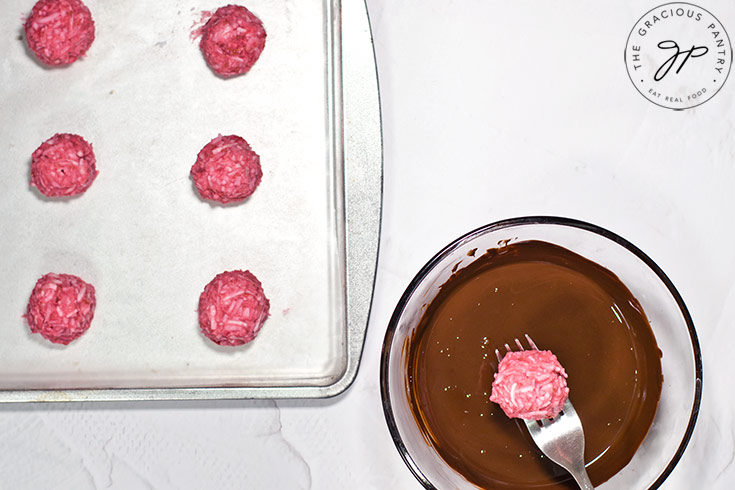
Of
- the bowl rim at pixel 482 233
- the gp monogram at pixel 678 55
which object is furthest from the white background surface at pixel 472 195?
the bowl rim at pixel 482 233

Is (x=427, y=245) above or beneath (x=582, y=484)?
above

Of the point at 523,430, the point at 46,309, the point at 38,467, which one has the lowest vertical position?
A: the point at 38,467

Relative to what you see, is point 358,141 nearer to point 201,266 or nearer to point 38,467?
point 201,266

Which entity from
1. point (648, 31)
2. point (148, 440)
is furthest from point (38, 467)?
point (648, 31)

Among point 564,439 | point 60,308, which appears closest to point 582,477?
point 564,439

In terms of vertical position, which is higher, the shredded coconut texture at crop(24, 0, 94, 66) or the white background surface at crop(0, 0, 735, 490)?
the shredded coconut texture at crop(24, 0, 94, 66)

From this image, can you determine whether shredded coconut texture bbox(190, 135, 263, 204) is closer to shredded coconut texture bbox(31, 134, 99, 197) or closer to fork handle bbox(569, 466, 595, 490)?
shredded coconut texture bbox(31, 134, 99, 197)

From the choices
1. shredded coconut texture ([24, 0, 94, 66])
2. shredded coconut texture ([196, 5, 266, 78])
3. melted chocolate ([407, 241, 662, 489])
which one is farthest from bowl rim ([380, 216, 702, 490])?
shredded coconut texture ([24, 0, 94, 66])
